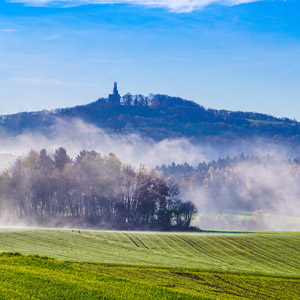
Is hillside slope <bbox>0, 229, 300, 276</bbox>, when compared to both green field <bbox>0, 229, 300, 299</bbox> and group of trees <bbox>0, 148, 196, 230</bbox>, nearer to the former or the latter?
green field <bbox>0, 229, 300, 299</bbox>

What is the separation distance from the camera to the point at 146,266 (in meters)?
41.1

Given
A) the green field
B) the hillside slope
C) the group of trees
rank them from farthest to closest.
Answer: the group of trees, the hillside slope, the green field

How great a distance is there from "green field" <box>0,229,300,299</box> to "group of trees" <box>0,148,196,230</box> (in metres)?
33.2

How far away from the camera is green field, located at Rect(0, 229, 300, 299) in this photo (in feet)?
83.1

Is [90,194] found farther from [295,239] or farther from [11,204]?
[295,239]

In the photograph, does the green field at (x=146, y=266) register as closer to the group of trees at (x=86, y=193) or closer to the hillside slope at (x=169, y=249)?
the hillside slope at (x=169, y=249)

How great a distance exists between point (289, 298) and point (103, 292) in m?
16.7

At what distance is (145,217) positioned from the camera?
336ft

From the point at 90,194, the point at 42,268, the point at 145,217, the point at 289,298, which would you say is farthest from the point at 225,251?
the point at 90,194

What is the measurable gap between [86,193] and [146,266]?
6658 cm

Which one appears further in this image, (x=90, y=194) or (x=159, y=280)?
(x=90, y=194)

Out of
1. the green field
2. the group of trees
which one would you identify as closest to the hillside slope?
the green field

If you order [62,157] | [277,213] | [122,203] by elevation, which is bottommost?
[277,213]

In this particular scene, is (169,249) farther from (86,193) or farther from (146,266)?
(86,193)
